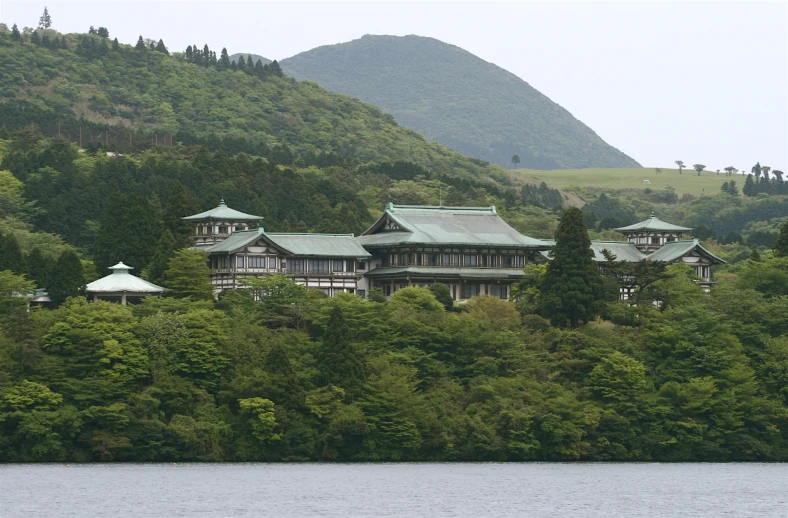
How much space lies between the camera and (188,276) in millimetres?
85562

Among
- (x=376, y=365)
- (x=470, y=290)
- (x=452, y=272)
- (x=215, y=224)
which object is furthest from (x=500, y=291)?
(x=376, y=365)

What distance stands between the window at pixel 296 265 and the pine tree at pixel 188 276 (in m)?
6.90

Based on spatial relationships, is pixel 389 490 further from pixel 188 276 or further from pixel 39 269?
pixel 39 269

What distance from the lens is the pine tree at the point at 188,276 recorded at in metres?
84.8

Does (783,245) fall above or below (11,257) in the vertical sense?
above

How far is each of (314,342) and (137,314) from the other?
32.1 feet

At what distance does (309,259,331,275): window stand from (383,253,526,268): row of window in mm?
5169

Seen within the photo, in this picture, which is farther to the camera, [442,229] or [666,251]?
[666,251]

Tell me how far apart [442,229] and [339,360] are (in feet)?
78.7

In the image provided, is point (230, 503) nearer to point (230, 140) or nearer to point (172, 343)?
point (172, 343)

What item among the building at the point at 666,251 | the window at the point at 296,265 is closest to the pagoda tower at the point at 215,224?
the window at the point at 296,265

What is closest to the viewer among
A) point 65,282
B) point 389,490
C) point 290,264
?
point 389,490

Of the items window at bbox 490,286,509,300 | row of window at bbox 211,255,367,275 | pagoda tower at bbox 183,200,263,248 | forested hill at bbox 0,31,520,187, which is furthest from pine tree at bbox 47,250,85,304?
forested hill at bbox 0,31,520,187

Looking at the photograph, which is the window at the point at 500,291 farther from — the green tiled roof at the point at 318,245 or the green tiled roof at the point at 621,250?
the green tiled roof at the point at 318,245
